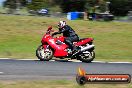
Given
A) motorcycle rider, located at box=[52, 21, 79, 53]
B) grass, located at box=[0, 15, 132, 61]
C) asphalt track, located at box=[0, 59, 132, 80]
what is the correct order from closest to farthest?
asphalt track, located at box=[0, 59, 132, 80], motorcycle rider, located at box=[52, 21, 79, 53], grass, located at box=[0, 15, 132, 61]

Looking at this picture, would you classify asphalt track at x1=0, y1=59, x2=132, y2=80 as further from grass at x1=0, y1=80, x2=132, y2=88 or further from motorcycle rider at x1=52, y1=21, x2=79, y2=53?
motorcycle rider at x1=52, y1=21, x2=79, y2=53

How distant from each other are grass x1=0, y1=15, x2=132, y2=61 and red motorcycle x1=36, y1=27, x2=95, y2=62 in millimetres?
2359

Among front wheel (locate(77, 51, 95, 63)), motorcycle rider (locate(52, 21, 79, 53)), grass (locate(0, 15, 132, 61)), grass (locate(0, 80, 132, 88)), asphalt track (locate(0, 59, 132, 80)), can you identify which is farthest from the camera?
grass (locate(0, 15, 132, 61))

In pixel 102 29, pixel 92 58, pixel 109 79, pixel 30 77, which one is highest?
pixel 109 79

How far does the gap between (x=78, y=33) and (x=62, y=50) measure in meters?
15.8

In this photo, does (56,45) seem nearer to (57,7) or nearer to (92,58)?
(92,58)

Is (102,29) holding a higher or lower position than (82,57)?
lower

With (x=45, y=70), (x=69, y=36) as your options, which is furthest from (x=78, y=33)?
(x=45, y=70)

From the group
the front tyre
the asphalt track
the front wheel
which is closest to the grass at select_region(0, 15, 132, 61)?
the front tyre

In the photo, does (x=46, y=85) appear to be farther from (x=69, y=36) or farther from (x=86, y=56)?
(x=69, y=36)

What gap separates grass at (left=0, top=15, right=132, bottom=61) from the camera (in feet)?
76.5

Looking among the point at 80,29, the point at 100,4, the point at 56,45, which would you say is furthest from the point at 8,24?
the point at 100,4

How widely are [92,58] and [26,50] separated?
6634 millimetres

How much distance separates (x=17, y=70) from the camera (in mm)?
14055
